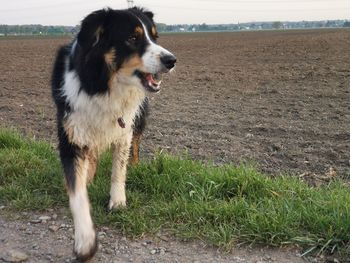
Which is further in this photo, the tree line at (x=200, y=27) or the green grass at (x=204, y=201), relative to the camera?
the tree line at (x=200, y=27)

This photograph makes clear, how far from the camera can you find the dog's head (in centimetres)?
357

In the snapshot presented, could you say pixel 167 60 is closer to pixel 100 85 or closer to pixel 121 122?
pixel 100 85

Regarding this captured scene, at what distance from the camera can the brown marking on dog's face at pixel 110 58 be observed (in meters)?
3.61

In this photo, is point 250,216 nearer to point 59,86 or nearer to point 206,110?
point 59,86

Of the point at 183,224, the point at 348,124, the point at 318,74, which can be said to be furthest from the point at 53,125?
the point at 318,74

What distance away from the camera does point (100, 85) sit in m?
3.66

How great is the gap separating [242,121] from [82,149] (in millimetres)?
3921

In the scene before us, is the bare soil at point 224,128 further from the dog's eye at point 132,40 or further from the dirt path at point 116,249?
the dog's eye at point 132,40

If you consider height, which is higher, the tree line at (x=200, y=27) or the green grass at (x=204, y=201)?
the tree line at (x=200, y=27)

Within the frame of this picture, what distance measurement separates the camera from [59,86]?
13.2 feet

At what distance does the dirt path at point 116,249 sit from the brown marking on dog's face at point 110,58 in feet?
4.31

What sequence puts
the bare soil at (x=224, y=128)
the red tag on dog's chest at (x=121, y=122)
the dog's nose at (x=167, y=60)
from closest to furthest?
the bare soil at (x=224, y=128), the dog's nose at (x=167, y=60), the red tag on dog's chest at (x=121, y=122)

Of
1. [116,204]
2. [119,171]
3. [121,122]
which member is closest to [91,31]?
[121,122]

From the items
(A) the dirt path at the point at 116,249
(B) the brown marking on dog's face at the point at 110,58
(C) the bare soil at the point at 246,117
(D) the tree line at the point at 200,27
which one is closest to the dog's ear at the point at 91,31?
(B) the brown marking on dog's face at the point at 110,58
